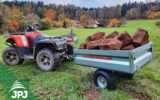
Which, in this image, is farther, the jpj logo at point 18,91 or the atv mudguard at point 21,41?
the atv mudguard at point 21,41

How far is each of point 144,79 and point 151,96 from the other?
28.5 inches

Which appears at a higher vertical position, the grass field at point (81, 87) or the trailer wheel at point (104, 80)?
the trailer wheel at point (104, 80)

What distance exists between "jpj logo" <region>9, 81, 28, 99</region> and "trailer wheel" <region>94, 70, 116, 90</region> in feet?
5.06

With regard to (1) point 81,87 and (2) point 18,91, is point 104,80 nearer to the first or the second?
(1) point 81,87

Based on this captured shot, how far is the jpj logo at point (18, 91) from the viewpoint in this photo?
90.1 inches

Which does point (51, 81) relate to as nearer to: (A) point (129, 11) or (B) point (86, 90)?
(B) point (86, 90)

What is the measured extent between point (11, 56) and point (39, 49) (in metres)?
1.34

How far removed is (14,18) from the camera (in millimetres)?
33156

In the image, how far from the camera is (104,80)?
2.37 m

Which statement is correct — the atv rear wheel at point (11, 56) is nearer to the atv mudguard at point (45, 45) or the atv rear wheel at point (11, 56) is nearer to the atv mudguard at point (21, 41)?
the atv mudguard at point (21, 41)

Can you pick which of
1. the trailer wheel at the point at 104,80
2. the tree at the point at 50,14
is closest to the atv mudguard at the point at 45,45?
the trailer wheel at the point at 104,80

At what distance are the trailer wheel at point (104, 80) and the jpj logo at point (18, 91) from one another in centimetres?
154

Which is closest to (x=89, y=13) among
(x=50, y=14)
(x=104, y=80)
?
(x=50, y=14)

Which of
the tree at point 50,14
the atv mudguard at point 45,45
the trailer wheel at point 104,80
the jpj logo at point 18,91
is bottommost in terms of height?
the jpj logo at point 18,91
